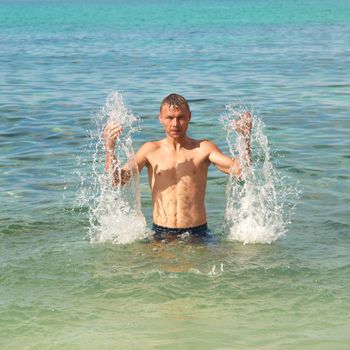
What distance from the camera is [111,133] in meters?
6.45

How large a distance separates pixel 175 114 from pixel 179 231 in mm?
1050

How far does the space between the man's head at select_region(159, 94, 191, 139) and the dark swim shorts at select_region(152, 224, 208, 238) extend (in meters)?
0.82

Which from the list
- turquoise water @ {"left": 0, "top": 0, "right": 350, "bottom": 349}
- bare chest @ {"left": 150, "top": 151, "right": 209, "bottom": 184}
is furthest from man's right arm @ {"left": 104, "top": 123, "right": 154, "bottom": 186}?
turquoise water @ {"left": 0, "top": 0, "right": 350, "bottom": 349}

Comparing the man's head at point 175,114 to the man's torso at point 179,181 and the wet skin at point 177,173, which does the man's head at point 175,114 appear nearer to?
the wet skin at point 177,173

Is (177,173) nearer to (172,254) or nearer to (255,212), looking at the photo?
(172,254)

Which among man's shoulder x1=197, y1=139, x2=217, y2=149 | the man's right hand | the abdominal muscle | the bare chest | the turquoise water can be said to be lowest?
the turquoise water

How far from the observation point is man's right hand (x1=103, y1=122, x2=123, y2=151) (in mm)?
6430

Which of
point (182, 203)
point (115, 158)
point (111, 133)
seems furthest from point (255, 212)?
point (111, 133)

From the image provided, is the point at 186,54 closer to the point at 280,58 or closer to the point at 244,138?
the point at 280,58

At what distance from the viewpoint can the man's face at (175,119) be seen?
21.8ft

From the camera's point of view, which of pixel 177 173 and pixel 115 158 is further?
pixel 177 173

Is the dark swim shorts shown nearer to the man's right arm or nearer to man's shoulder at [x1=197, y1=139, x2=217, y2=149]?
the man's right arm

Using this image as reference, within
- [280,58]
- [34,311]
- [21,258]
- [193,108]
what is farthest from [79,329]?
[280,58]

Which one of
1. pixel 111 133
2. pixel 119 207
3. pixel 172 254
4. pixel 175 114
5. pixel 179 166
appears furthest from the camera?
pixel 119 207
